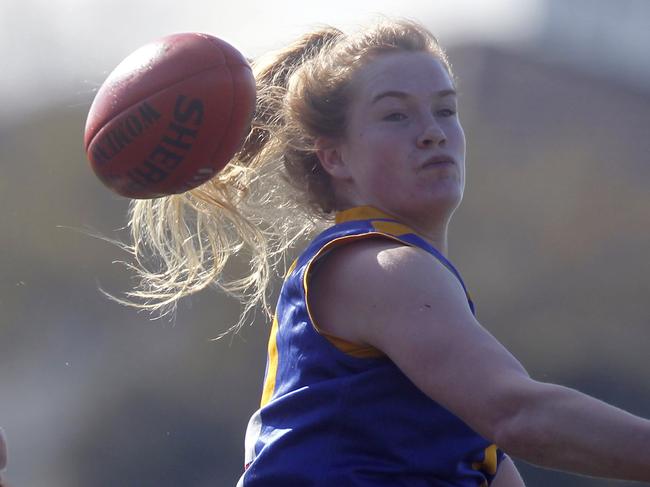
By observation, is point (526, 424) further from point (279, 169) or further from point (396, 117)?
point (279, 169)

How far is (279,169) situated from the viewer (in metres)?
2.96

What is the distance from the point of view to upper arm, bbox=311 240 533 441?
194cm

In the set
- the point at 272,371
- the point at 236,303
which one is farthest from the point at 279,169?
the point at 236,303

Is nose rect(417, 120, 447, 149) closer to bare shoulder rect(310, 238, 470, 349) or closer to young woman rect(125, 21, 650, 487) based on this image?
young woman rect(125, 21, 650, 487)

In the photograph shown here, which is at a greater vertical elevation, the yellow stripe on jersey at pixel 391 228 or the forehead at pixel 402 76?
the forehead at pixel 402 76

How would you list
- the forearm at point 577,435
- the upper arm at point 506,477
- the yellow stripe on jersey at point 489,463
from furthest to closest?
the upper arm at point 506,477 → the yellow stripe on jersey at point 489,463 → the forearm at point 577,435

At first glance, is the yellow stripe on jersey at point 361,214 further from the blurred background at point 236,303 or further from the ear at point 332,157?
the blurred background at point 236,303

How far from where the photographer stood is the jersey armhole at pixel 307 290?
7.39ft

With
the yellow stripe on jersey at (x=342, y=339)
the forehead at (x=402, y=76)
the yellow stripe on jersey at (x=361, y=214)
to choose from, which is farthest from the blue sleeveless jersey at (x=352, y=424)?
the forehead at (x=402, y=76)

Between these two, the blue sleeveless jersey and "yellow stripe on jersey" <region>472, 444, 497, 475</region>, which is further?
"yellow stripe on jersey" <region>472, 444, 497, 475</region>

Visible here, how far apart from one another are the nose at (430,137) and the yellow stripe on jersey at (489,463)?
0.62 meters

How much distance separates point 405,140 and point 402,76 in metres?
0.16

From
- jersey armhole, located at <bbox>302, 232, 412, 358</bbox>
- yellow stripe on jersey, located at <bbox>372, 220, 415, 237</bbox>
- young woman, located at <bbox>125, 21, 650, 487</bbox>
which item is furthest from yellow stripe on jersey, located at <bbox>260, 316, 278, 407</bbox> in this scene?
yellow stripe on jersey, located at <bbox>372, 220, 415, 237</bbox>

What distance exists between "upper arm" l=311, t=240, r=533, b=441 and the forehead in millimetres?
441
